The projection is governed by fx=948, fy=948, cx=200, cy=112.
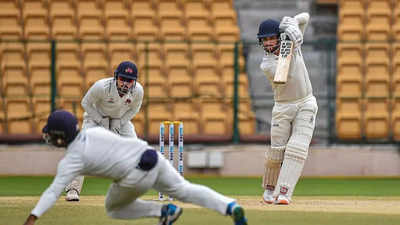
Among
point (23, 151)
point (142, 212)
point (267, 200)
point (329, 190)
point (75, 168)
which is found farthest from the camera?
point (23, 151)

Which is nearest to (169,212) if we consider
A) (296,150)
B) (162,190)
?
(162,190)

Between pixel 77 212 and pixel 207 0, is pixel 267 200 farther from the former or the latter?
pixel 207 0

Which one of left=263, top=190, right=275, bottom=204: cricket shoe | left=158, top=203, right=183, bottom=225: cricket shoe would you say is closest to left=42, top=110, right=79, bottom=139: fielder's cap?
left=158, top=203, right=183, bottom=225: cricket shoe

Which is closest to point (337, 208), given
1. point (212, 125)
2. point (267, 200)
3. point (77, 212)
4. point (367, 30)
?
point (267, 200)

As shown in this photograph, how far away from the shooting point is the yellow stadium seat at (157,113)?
53.6 feet

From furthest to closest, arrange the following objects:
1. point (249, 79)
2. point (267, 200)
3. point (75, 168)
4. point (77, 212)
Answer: point (249, 79) → point (267, 200) → point (77, 212) → point (75, 168)

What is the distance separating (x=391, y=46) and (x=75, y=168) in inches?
411

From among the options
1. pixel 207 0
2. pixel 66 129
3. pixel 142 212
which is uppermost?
pixel 207 0

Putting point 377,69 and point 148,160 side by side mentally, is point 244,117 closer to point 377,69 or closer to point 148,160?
point 377,69

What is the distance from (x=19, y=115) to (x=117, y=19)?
2.84 metres

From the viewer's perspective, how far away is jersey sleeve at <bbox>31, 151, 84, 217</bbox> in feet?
24.5

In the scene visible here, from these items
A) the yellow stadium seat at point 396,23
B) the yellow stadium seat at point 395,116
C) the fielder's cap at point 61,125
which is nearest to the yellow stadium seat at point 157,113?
the yellow stadium seat at point 395,116

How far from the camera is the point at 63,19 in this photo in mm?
Result: 17719

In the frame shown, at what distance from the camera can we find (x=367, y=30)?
58.2 ft
